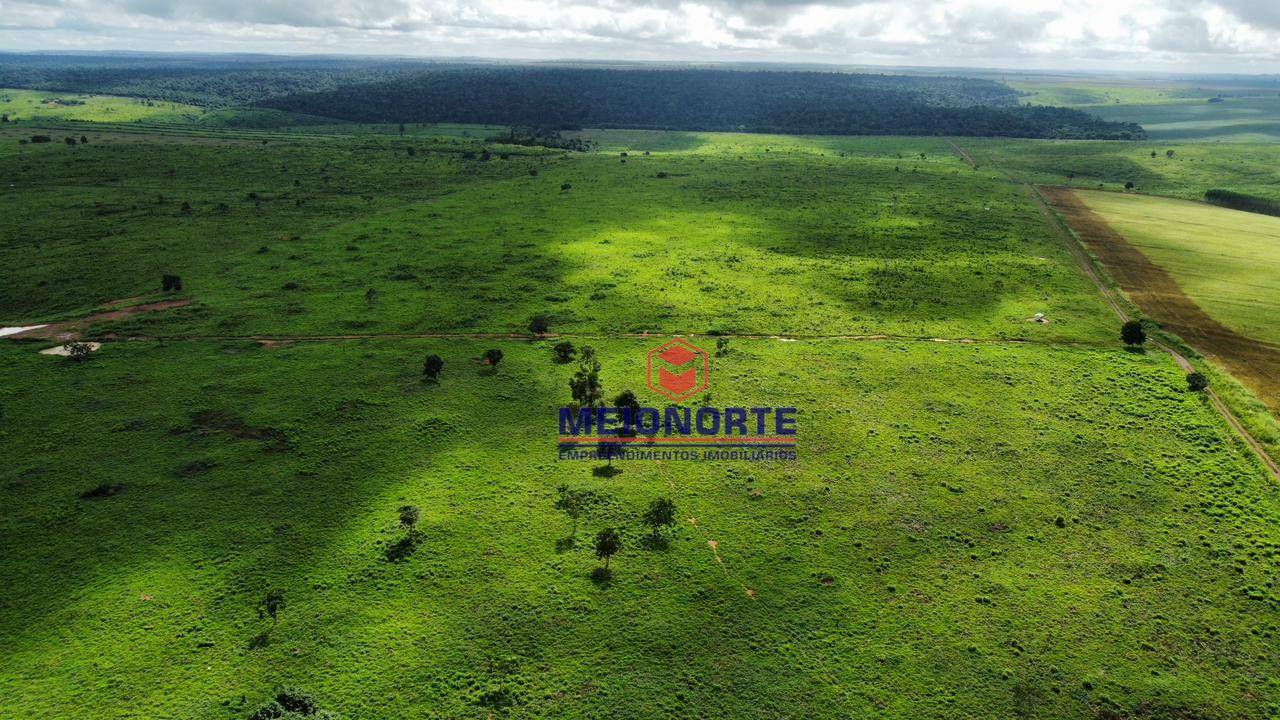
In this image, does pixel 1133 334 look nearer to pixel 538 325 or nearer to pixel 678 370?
pixel 678 370

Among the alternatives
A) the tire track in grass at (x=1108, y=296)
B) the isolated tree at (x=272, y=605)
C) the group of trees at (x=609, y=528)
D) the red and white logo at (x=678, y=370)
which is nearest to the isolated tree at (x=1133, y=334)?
the tire track in grass at (x=1108, y=296)

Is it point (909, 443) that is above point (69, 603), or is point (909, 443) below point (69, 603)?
above

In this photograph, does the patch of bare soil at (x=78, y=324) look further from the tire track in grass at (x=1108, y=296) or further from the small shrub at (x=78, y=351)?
the tire track in grass at (x=1108, y=296)

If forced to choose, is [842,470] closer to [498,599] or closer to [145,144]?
[498,599]

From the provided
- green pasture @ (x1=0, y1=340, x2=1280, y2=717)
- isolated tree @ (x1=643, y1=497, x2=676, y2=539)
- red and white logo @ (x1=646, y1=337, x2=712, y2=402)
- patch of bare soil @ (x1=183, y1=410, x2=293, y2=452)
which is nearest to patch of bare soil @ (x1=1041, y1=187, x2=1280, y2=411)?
green pasture @ (x1=0, y1=340, x2=1280, y2=717)

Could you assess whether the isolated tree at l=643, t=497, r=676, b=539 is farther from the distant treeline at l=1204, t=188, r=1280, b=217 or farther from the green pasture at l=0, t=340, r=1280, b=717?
the distant treeline at l=1204, t=188, r=1280, b=217

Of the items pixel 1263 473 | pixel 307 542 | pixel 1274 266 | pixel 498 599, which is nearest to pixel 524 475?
pixel 498 599
